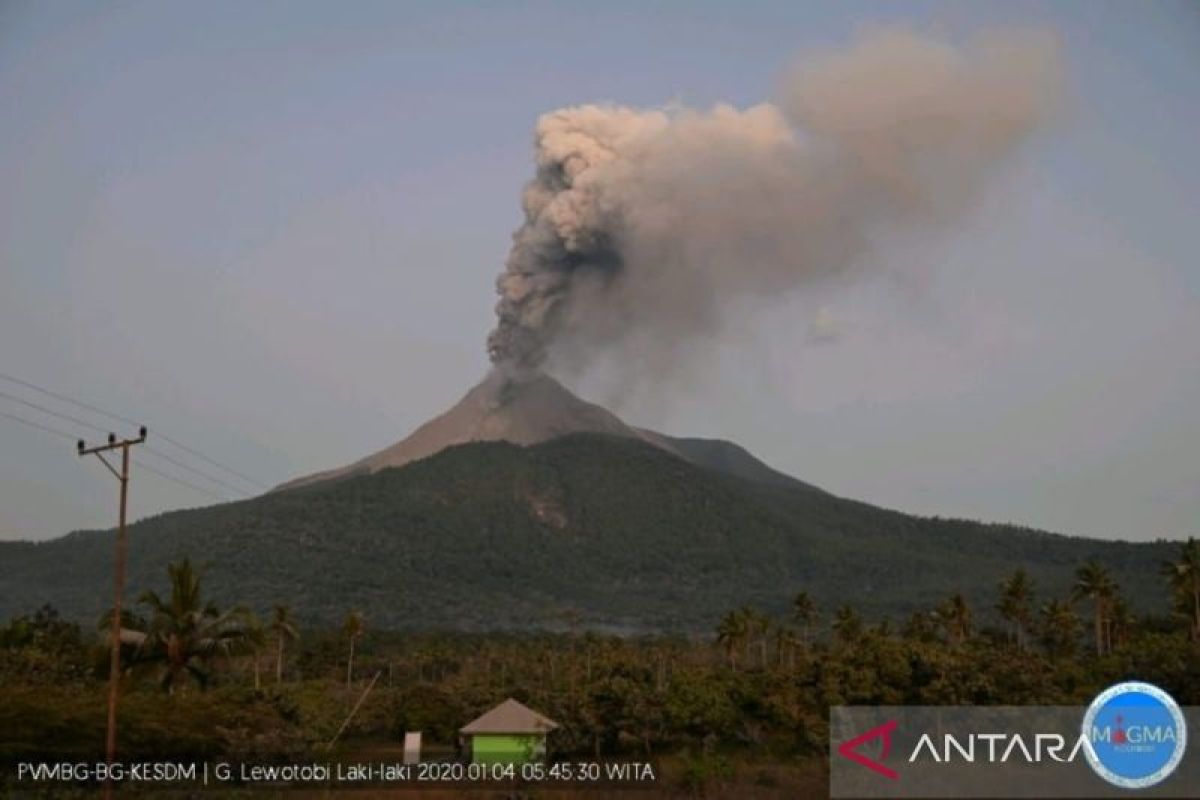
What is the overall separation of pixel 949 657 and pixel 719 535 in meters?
160

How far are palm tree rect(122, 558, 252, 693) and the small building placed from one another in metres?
5.41

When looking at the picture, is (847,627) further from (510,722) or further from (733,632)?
(510,722)

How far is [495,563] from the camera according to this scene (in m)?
178

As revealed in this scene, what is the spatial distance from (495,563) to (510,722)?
5737 inches

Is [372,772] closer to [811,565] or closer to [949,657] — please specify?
[949,657]

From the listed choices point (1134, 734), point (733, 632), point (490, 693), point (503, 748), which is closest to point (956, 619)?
point (733, 632)

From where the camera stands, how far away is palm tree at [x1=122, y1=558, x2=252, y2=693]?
1209 inches

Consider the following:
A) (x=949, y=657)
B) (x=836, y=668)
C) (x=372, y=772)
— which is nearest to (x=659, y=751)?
(x=836, y=668)

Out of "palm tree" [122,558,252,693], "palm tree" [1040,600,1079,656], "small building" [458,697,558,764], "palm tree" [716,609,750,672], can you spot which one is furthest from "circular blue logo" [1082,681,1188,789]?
"palm tree" [716,609,750,672]

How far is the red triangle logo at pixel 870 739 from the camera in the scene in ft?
68.6

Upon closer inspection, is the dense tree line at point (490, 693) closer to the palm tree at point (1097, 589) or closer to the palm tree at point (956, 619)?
the palm tree at point (1097, 589)

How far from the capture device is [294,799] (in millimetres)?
25484

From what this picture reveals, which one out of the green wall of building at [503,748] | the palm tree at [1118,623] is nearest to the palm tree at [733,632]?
the palm tree at [1118,623]

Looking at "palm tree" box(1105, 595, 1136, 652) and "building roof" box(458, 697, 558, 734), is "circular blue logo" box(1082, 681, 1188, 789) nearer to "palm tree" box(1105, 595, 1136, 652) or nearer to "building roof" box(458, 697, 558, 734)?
"building roof" box(458, 697, 558, 734)
